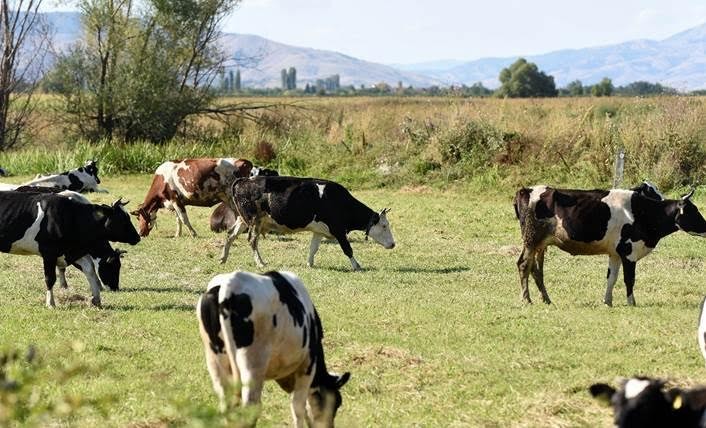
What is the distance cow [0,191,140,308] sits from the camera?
13.2m

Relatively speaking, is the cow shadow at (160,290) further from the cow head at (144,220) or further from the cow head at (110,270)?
the cow head at (144,220)

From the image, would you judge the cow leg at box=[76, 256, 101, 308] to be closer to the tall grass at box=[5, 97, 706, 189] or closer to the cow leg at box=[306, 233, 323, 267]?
the cow leg at box=[306, 233, 323, 267]

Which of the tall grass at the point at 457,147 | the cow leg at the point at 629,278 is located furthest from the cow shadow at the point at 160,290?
the tall grass at the point at 457,147

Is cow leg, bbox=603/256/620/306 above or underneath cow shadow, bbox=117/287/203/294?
above

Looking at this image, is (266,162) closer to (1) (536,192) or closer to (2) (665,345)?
(1) (536,192)

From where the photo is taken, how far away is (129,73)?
36500 millimetres

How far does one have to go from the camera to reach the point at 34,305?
43.2 ft

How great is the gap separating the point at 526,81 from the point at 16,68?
61.4 meters

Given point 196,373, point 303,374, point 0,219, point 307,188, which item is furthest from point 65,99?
point 303,374

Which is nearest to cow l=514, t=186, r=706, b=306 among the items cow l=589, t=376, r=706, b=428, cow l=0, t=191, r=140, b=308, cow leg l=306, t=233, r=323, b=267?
cow leg l=306, t=233, r=323, b=267

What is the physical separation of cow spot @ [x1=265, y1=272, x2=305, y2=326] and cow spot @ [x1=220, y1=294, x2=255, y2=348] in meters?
0.36

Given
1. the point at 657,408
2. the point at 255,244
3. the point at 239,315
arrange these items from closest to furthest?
the point at 657,408 → the point at 239,315 → the point at 255,244

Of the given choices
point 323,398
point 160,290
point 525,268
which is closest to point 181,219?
point 160,290

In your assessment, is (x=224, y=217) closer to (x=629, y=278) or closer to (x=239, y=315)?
(x=629, y=278)
